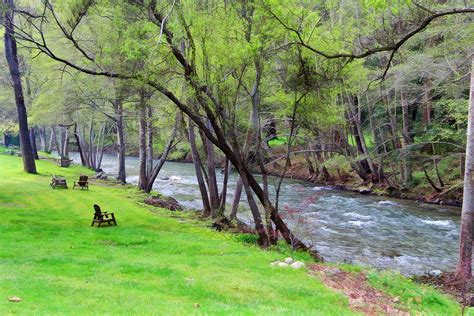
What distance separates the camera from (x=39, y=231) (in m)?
13.6

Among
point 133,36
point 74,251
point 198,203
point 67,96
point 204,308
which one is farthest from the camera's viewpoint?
point 67,96

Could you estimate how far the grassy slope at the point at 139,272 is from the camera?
7055mm

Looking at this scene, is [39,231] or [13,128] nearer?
[39,231]

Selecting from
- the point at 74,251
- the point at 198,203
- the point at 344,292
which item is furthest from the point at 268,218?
the point at 198,203

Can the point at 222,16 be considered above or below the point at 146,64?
above

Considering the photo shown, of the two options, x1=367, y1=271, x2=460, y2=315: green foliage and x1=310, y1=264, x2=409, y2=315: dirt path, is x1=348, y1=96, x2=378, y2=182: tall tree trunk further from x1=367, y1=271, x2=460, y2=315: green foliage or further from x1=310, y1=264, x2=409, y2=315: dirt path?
x1=367, y1=271, x2=460, y2=315: green foliage

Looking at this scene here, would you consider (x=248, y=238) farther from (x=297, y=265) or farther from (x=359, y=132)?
(x=359, y=132)

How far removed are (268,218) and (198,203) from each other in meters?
12.7

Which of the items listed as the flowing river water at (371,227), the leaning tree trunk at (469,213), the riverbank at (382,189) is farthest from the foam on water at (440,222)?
the leaning tree trunk at (469,213)

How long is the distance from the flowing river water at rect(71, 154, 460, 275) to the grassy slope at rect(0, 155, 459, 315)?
3.52 m

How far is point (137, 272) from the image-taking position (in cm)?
945

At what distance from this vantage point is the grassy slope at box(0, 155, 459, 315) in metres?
7.05

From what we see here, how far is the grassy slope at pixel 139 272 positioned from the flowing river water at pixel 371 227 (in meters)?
3.52

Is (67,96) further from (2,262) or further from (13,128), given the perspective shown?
(2,262)
